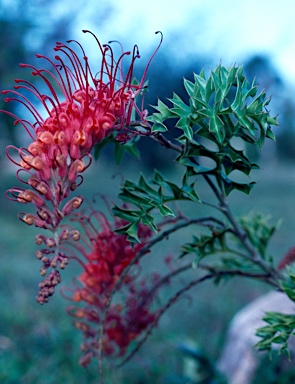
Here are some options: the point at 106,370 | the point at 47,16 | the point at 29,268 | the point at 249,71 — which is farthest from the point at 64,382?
the point at 249,71

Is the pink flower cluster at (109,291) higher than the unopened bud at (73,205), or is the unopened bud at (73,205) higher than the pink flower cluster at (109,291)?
the unopened bud at (73,205)

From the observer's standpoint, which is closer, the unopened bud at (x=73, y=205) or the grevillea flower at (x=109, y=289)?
the unopened bud at (x=73, y=205)

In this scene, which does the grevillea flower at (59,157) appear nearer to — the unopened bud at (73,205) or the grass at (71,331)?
the unopened bud at (73,205)

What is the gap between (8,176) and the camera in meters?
10.7

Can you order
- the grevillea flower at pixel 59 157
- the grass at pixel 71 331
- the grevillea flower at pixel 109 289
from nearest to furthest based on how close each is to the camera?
the grevillea flower at pixel 59 157, the grevillea flower at pixel 109 289, the grass at pixel 71 331

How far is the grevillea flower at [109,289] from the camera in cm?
114

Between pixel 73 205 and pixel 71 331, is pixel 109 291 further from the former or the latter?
pixel 71 331

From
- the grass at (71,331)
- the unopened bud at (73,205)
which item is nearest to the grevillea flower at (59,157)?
the unopened bud at (73,205)

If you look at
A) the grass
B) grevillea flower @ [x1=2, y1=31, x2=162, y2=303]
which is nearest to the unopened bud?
grevillea flower @ [x1=2, y1=31, x2=162, y2=303]

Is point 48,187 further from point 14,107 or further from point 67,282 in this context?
point 14,107

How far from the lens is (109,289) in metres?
1.16

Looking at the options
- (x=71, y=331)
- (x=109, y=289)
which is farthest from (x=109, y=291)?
(x=71, y=331)

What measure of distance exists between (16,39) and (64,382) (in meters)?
6.35

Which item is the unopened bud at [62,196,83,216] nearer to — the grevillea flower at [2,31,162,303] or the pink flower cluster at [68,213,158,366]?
the grevillea flower at [2,31,162,303]
